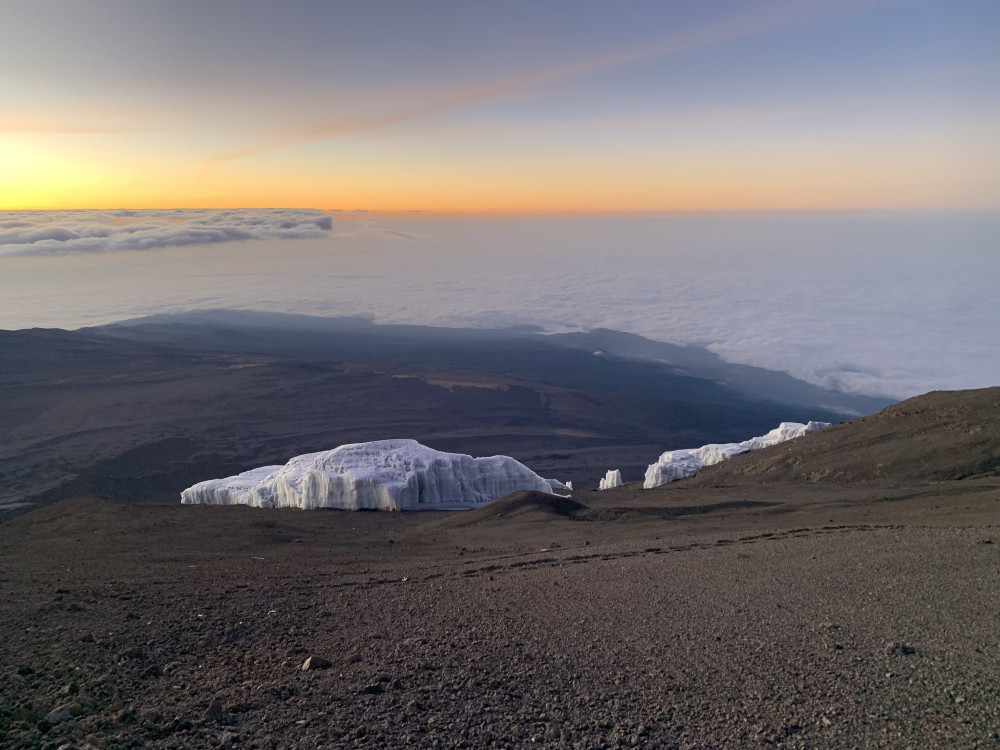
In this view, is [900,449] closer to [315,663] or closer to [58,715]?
[315,663]

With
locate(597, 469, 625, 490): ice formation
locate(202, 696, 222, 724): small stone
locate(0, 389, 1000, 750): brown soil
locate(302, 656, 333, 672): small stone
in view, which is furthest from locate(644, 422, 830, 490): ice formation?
locate(202, 696, 222, 724): small stone

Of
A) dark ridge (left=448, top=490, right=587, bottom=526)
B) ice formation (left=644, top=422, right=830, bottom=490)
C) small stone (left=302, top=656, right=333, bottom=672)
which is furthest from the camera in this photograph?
ice formation (left=644, top=422, right=830, bottom=490)

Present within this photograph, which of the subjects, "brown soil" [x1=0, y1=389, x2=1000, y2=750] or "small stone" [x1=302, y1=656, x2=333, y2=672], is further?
"small stone" [x1=302, y1=656, x2=333, y2=672]

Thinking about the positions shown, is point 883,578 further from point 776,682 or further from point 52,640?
point 52,640

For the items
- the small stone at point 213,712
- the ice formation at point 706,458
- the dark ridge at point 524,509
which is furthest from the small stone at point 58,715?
the ice formation at point 706,458

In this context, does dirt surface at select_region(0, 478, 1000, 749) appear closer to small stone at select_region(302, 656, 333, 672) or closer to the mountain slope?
small stone at select_region(302, 656, 333, 672)

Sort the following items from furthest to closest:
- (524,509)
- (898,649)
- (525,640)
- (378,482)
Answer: (378,482), (524,509), (525,640), (898,649)

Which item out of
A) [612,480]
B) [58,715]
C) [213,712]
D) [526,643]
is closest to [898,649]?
[526,643]
